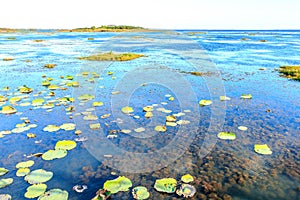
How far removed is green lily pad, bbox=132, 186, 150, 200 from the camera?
5693 millimetres

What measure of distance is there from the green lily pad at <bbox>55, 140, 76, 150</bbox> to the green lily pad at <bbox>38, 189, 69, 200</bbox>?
7.32 ft

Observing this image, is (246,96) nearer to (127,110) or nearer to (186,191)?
(127,110)

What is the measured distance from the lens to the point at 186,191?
5.87 metres

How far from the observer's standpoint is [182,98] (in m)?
13.2

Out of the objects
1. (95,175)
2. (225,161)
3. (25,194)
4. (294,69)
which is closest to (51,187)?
(25,194)

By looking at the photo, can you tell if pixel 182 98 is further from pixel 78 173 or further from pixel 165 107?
pixel 78 173

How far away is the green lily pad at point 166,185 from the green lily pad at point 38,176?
2.71 metres

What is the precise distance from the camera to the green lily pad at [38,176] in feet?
20.3

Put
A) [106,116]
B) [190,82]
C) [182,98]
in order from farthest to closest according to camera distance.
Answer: [190,82] → [182,98] → [106,116]

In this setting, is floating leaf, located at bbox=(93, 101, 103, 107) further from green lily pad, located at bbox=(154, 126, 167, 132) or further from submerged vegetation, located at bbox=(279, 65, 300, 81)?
submerged vegetation, located at bbox=(279, 65, 300, 81)

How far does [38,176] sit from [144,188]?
2.71 m

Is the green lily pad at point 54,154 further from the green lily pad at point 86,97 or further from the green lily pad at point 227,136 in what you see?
the green lily pad at point 86,97

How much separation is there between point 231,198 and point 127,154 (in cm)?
326

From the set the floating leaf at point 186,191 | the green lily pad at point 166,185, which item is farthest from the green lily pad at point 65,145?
the floating leaf at point 186,191
